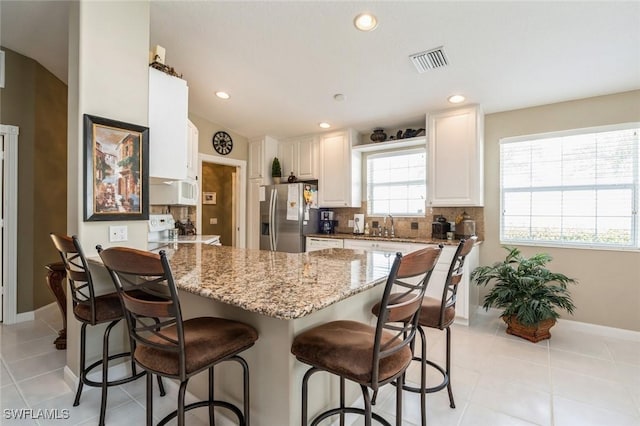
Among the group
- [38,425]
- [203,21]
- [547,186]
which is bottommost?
[38,425]

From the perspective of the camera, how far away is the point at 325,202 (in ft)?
15.5

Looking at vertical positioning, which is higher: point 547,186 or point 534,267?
point 547,186

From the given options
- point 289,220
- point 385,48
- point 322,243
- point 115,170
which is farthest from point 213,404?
point 289,220

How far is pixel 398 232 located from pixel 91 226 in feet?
11.8

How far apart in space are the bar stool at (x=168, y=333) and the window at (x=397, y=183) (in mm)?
3438

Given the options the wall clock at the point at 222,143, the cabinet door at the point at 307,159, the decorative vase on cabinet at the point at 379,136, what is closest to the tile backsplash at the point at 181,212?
the wall clock at the point at 222,143

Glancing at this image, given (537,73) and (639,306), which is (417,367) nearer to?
(639,306)

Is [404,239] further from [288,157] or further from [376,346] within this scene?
[376,346]

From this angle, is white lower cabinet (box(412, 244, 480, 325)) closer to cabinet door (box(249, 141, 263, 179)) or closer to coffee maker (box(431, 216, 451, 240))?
coffee maker (box(431, 216, 451, 240))

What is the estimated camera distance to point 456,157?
359 cm

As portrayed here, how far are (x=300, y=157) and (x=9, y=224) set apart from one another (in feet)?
11.9

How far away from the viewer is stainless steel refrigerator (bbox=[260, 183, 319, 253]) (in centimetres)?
455

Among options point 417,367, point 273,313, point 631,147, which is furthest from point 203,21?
point 631,147

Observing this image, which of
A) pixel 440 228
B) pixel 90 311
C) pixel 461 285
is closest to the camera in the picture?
pixel 90 311
